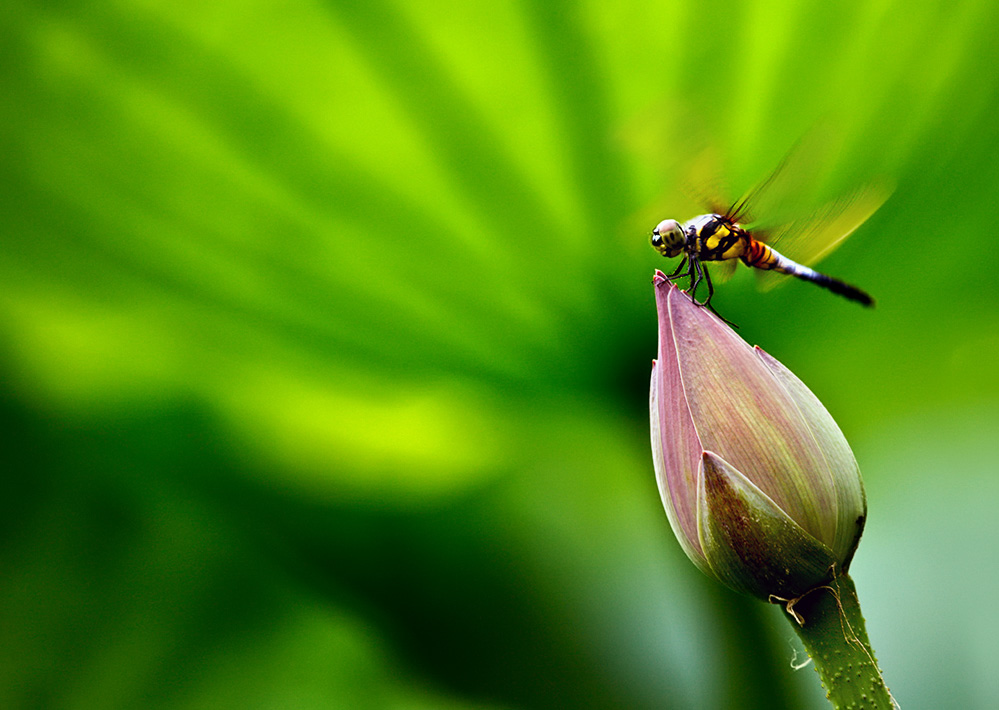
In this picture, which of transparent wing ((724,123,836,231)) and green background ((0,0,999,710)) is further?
green background ((0,0,999,710))

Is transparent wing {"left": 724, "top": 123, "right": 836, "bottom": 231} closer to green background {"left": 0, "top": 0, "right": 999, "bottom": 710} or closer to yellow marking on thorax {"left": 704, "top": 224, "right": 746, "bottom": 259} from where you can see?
yellow marking on thorax {"left": 704, "top": 224, "right": 746, "bottom": 259}

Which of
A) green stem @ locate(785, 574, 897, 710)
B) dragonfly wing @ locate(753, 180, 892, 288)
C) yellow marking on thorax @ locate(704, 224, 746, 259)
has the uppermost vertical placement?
dragonfly wing @ locate(753, 180, 892, 288)

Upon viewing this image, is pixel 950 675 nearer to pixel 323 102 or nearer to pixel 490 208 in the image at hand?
pixel 490 208

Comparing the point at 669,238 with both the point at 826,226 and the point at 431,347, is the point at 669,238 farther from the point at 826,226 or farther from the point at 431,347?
the point at 431,347

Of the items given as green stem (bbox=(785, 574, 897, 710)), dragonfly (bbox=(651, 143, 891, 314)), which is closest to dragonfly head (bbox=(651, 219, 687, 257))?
dragonfly (bbox=(651, 143, 891, 314))

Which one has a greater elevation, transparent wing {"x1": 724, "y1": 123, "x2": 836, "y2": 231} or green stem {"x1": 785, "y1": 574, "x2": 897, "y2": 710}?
transparent wing {"x1": 724, "y1": 123, "x2": 836, "y2": 231}

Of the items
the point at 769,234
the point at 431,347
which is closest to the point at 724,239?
the point at 769,234
